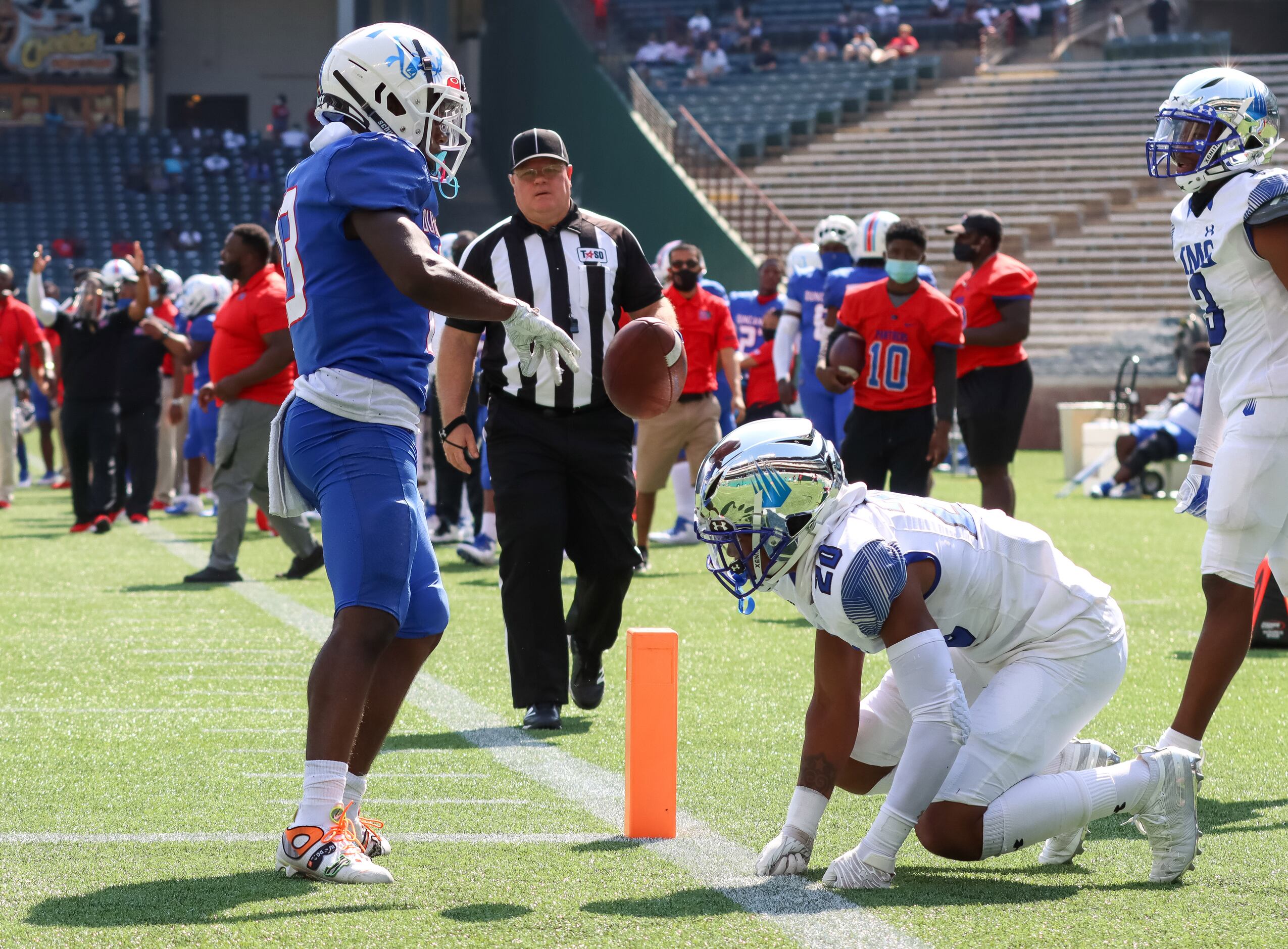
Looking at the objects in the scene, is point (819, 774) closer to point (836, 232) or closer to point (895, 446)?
point (895, 446)

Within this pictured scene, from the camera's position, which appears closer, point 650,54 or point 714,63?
point 714,63

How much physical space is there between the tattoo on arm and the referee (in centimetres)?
177

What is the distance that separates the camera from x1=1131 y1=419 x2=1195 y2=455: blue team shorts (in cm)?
1432

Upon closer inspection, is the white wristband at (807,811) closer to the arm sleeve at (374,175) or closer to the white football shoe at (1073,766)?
the white football shoe at (1073,766)

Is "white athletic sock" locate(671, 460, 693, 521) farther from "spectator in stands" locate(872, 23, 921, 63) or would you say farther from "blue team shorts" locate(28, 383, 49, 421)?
"spectator in stands" locate(872, 23, 921, 63)

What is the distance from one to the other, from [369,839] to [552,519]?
178 centimetres

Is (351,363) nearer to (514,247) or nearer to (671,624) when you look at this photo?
(514,247)

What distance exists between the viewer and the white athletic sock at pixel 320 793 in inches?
135

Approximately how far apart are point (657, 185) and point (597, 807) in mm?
21917

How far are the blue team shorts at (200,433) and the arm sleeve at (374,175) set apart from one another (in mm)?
9390

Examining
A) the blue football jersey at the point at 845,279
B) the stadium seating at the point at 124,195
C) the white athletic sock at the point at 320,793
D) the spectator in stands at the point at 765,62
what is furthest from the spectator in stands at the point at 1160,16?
the white athletic sock at the point at 320,793

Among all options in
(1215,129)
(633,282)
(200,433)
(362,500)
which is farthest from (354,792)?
(200,433)

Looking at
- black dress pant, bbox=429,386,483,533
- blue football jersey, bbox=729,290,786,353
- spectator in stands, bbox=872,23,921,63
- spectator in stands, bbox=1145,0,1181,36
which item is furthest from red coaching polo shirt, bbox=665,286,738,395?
spectator in stands, bbox=1145,0,1181,36

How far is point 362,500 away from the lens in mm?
3559
